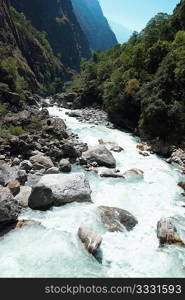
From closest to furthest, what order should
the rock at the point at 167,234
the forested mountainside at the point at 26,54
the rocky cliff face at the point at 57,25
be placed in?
the rock at the point at 167,234
the forested mountainside at the point at 26,54
the rocky cliff face at the point at 57,25

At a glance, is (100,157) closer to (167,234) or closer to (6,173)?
(6,173)

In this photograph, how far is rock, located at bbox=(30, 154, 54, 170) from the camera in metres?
21.4

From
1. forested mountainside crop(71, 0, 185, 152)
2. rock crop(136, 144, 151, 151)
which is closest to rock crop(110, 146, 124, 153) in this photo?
rock crop(136, 144, 151, 151)

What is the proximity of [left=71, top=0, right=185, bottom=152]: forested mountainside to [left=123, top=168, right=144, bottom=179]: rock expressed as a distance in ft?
30.6

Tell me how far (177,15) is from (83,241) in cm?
5412

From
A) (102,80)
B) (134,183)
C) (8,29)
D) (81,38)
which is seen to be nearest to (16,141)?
(134,183)

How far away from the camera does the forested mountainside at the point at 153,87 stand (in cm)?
3067

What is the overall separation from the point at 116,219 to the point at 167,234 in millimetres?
2653

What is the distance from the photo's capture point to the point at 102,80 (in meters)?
63.1

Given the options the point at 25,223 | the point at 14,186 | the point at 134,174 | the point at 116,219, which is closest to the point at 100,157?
the point at 134,174

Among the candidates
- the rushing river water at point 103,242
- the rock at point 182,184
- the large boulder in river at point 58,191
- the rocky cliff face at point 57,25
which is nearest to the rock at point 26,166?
the large boulder in river at point 58,191

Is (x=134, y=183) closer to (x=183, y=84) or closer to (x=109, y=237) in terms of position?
(x=109, y=237)

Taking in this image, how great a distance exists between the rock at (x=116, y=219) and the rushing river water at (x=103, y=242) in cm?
31

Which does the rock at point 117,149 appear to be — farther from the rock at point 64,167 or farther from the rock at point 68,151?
the rock at point 64,167
